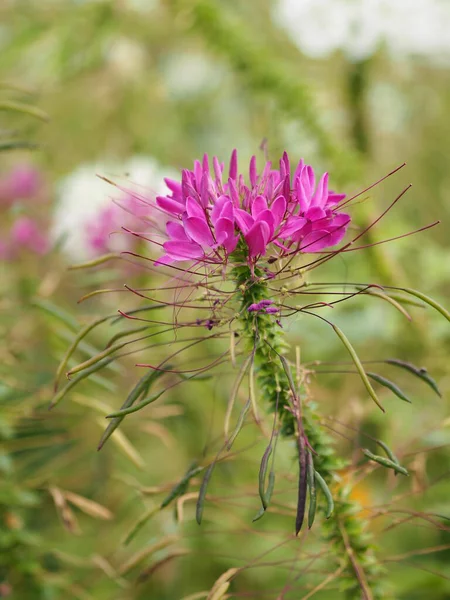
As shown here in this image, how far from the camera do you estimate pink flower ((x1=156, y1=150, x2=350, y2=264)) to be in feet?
1.02

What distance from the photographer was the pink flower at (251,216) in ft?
1.02

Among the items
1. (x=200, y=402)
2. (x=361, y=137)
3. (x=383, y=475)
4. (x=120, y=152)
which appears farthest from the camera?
(x=120, y=152)

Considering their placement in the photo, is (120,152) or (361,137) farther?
(120,152)

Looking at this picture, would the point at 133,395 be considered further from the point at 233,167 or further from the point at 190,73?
the point at 190,73

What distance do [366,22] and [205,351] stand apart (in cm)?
51

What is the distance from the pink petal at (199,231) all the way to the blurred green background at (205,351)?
0.09m

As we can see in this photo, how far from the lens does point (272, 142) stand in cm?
89

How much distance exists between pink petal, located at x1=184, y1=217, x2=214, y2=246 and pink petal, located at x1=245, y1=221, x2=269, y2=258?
20 millimetres

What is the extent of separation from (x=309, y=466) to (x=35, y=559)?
1.04 ft

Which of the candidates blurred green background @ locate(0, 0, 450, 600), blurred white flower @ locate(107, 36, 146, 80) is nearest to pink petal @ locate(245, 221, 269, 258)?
blurred green background @ locate(0, 0, 450, 600)

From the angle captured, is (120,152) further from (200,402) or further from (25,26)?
(200,402)

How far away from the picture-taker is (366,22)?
2.77 feet

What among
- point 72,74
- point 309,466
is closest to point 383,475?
point 309,466

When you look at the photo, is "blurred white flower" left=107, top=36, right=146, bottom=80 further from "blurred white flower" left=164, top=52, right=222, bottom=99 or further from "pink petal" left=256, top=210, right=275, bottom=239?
"pink petal" left=256, top=210, right=275, bottom=239
